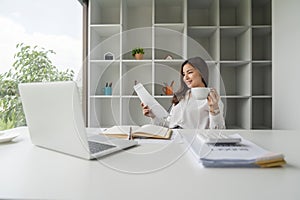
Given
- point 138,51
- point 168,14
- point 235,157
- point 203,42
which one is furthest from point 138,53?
point 235,157

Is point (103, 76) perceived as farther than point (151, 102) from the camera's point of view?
Yes

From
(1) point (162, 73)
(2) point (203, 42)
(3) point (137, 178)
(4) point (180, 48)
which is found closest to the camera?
(3) point (137, 178)

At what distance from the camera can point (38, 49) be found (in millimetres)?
2375

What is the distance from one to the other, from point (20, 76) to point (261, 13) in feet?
9.01

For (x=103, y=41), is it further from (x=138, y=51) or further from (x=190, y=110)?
(x=190, y=110)

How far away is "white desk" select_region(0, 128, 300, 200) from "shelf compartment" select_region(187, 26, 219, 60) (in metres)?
1.99

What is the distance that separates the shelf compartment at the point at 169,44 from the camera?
279 cm

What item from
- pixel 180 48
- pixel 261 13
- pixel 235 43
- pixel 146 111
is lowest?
pixel 146 111

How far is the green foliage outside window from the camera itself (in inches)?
79.8

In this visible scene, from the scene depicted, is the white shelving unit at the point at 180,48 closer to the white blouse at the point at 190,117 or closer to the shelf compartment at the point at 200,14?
the shelf compartment at the point at 200,14

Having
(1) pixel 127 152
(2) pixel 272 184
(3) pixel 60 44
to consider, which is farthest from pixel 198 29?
(2) pixel 272 184

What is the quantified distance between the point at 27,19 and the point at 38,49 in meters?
0.29

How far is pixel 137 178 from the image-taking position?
1.83 ft

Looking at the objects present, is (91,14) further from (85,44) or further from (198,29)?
(198,29)
